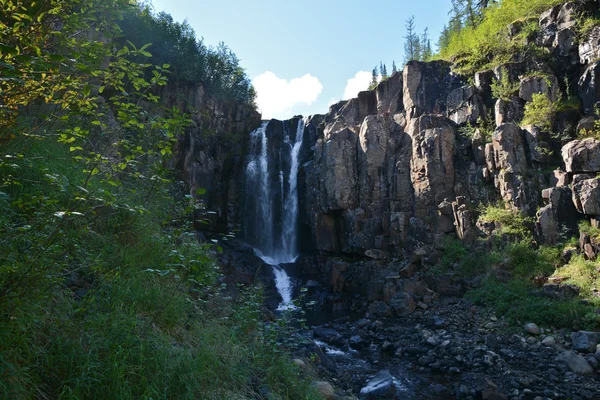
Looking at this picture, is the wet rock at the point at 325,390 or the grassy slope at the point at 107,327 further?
the wet rock at the point at 325,390

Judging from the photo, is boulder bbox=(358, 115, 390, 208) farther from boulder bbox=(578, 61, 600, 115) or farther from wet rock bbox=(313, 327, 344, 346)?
wet rock bbox=(313, 327, 344, 346)

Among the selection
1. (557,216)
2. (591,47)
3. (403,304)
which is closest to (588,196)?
(557,216)

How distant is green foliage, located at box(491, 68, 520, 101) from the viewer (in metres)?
19.3

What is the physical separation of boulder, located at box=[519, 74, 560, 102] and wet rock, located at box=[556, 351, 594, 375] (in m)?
13.8

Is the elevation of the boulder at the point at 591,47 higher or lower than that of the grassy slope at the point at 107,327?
higher

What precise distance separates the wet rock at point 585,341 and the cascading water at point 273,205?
1754 cm

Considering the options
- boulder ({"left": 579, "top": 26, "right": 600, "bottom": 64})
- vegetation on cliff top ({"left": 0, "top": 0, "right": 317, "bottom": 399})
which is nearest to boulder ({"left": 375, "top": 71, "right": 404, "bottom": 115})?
boulder ({"left": 579, "top": 26, "right": 600, "bottom": 64})

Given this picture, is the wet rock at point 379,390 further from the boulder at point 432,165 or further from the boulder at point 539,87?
the boulder at point 539,87

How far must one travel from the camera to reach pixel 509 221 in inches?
631

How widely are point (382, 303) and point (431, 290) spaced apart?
2653 mm

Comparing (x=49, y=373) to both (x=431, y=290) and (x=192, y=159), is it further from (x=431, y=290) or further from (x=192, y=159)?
(x=192, y=159)

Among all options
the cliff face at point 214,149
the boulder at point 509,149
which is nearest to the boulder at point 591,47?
the boulder at point 509,149

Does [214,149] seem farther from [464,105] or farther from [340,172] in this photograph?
[464,105]

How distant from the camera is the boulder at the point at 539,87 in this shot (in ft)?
58.0
